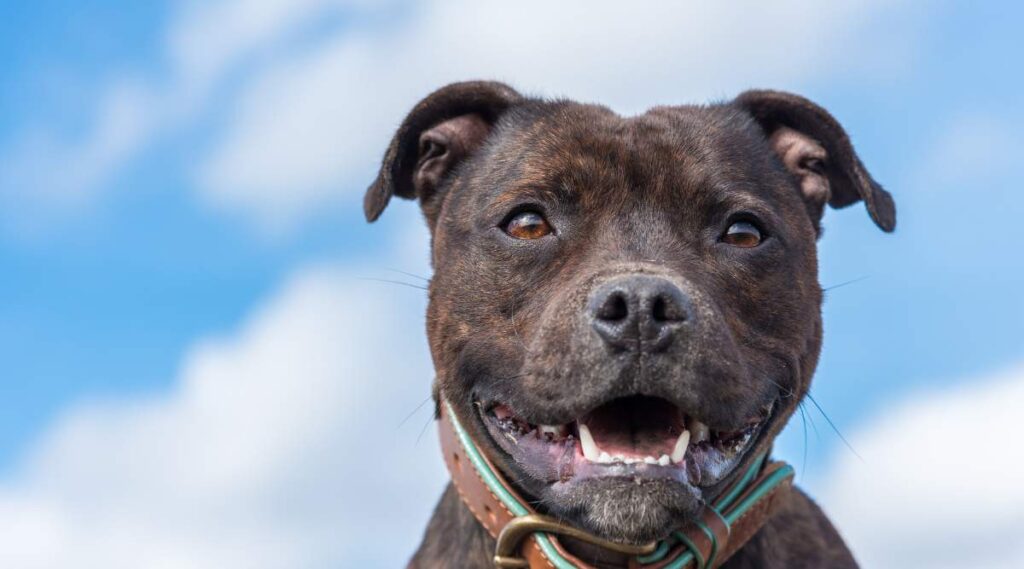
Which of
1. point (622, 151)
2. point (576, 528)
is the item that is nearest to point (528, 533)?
point (576, 528)

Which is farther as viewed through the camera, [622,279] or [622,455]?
[622,455]

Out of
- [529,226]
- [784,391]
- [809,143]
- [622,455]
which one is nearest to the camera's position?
[622,455]

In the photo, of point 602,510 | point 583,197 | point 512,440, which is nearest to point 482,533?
point 512,440

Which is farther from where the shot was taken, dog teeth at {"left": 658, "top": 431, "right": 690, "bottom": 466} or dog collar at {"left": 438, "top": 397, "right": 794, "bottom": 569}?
dog collar at {"left": 438, "top": 397, "right": 794, "bottom": 569}

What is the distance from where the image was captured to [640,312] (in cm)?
406

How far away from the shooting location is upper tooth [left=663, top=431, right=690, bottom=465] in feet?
13.9

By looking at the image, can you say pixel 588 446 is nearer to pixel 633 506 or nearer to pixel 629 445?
pixel 629 445

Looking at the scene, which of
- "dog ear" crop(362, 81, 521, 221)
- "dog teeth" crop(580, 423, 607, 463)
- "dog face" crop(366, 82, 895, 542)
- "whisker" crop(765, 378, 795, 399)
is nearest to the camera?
"dog face" crop(366, 82, 895, 542)

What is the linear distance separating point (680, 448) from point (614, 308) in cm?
59

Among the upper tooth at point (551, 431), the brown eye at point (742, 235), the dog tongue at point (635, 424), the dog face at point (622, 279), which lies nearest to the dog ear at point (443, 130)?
the dog face at point (622, 279)

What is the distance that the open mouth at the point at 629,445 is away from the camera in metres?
4.24

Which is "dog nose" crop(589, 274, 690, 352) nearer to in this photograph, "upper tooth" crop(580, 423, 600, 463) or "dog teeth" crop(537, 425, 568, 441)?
"upper tooth" crop(580, 423, 600, 463)

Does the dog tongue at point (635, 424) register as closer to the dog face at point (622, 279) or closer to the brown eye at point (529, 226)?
the dog face at point (622, 279)

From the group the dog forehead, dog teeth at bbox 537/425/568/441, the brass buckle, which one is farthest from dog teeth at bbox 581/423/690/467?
the dog forehead
